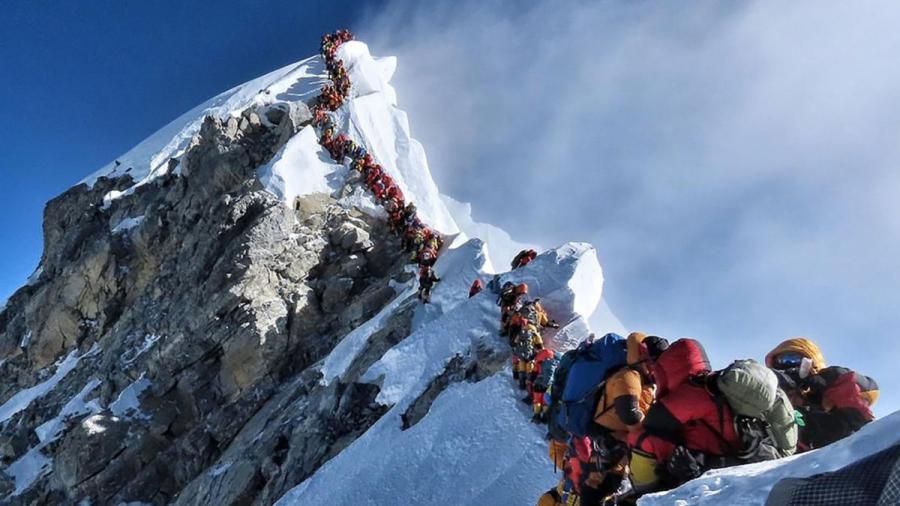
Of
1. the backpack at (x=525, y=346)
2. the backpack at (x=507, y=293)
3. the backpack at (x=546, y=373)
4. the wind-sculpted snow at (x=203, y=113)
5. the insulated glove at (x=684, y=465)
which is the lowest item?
the insulated glove at (x=684, y=465)

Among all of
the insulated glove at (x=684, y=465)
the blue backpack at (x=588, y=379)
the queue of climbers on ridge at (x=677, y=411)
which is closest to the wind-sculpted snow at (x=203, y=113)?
the blue backpack at (x=588, y=379)

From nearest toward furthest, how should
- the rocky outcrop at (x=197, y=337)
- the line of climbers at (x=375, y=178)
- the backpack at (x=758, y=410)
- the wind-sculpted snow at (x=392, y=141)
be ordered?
the backpack at (x=758, y=410), the rocky outcrop at (x=197, y=337), the line of climbers at (x=375, y=178), the wind-sculpted snow at (x=392, y=141)

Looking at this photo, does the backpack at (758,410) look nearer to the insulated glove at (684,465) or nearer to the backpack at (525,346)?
the insulated glove at (684,465)

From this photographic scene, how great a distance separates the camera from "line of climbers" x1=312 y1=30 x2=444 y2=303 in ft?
65.8

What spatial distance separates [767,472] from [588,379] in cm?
190

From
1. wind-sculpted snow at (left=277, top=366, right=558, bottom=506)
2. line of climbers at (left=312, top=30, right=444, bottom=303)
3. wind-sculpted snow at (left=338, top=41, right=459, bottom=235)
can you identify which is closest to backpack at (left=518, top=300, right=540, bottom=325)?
wind-sculpted snow at (left=277, top=366, right=558, bottom=506)

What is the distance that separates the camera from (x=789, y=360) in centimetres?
583

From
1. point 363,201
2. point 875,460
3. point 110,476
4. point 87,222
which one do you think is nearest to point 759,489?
point 875,460

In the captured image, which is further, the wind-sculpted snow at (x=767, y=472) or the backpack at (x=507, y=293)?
the backpack at (x=507, y=293)

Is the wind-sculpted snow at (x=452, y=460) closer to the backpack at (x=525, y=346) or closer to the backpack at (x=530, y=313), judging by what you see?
the backpack at (x=525, y=346)

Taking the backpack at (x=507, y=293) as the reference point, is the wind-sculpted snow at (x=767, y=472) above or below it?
below

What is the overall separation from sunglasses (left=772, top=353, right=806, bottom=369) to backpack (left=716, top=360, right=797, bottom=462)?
1.58 m

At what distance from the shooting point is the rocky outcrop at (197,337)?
52.4ft

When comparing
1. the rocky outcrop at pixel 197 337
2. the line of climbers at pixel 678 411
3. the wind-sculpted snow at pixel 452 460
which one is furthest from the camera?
the rocky outcrop at pixel 197 337
